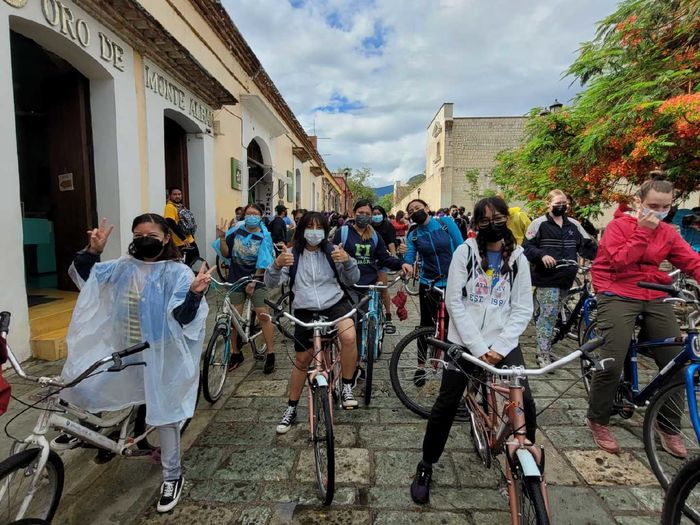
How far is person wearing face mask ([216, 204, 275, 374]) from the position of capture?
450 centimetres

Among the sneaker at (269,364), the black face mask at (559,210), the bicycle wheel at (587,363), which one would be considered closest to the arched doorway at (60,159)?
the sneaker at (269,364)

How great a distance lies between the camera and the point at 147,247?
7.77 ft

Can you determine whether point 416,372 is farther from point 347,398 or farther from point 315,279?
point 315,279

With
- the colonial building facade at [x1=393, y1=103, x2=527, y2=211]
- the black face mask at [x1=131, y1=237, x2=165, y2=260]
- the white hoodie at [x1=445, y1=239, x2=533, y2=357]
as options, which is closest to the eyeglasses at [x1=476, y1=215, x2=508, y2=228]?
the white hoodie at [x1=445, y1=239, x2=533, y2=357]

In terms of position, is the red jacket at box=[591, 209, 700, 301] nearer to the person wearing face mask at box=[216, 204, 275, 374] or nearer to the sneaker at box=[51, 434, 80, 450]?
the person wearing face mask at box=[216, 204, 275, 374]

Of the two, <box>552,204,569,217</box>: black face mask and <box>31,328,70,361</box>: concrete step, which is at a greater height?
<box>552,204,569,217</box>: black face mask

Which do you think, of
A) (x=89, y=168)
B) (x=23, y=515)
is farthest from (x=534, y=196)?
(x=23, y=515)

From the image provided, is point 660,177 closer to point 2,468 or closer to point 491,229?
point 491,229

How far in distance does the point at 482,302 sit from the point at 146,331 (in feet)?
6.45

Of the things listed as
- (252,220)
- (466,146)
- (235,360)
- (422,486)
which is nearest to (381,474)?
(422,486)

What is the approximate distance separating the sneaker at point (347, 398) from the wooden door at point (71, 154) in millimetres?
4523

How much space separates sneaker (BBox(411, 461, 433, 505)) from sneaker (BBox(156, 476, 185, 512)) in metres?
1.40

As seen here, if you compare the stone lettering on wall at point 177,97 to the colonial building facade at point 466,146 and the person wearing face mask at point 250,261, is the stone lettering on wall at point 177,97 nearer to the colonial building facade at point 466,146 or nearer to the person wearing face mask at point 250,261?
the person wearing face mask at point 250,261

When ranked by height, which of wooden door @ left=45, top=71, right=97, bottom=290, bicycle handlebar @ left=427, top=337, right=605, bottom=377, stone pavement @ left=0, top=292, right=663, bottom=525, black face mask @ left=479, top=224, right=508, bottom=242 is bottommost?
stone pavement @ left=0, top=292, right=663, bottom=525
